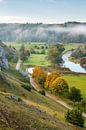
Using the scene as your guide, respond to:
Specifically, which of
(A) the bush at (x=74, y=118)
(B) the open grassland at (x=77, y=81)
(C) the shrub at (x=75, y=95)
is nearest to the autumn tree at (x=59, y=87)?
(C) the shrub at (x=75, y=95)

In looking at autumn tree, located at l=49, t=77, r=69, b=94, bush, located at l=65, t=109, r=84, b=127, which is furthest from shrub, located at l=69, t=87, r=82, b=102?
bush, located at l=65, t=109, r=84, b=127

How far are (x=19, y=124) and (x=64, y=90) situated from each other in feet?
226

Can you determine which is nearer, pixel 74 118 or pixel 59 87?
pixel 74 118

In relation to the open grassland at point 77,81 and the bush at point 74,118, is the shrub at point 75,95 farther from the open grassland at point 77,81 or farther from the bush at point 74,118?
the bush at point 74,118

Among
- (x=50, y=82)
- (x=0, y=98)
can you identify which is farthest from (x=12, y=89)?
(x=50, y=82)

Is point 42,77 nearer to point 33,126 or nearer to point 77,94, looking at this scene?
point 77,94

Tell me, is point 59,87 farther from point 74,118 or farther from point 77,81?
point 74,118

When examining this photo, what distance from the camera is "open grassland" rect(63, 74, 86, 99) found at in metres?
134

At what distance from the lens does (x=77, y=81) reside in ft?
493

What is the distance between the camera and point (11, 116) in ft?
137

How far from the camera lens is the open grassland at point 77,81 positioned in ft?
441

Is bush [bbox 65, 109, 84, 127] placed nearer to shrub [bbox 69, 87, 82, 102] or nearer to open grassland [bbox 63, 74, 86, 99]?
shrub [bbox 69, 87, 82, 102]

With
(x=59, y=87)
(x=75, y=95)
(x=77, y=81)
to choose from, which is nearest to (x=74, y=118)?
(x=75, y=95)

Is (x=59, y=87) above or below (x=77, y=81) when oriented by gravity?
above
